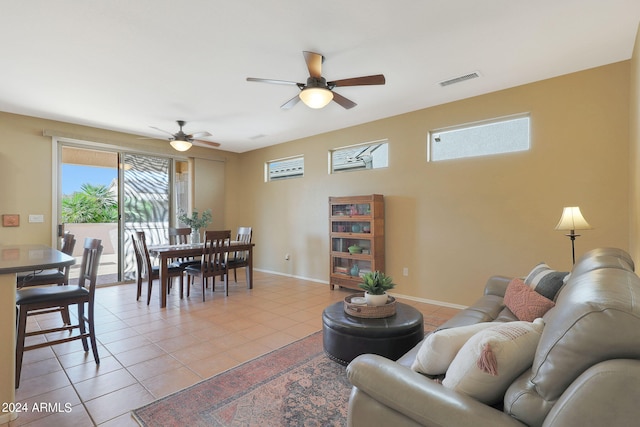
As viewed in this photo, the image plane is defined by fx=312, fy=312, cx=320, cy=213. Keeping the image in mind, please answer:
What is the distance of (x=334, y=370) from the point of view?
2373mm

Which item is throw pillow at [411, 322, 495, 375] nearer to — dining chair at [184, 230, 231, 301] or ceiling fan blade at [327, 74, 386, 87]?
ceiling fan blade at [327, 74, 386, 87]

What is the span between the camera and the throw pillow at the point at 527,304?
1.92 meters

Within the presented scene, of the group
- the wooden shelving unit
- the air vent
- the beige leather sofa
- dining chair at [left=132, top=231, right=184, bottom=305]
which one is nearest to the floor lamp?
the air vent

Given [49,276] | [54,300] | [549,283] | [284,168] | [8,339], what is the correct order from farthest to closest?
[284,168] → [49,276] → [54,300] → [549,283] → [8,339]

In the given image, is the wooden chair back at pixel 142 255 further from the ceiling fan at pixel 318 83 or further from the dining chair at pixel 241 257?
the ceiling fan at pixel 318 83

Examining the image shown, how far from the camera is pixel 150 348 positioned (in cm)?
281

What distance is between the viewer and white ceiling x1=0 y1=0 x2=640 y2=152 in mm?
2232

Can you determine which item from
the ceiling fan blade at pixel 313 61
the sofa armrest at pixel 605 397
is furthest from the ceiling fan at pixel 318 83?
the sofa armrest at pixel 605 397

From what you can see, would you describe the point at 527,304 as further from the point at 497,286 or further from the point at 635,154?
the point at 635,154

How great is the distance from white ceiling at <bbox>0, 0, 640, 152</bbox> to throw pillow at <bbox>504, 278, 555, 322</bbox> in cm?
200

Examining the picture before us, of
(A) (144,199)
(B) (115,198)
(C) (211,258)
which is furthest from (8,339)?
(A) (144,199)

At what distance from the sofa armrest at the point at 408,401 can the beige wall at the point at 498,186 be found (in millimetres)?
3053

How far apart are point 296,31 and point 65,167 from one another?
15.2 ft

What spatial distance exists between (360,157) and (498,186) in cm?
208
